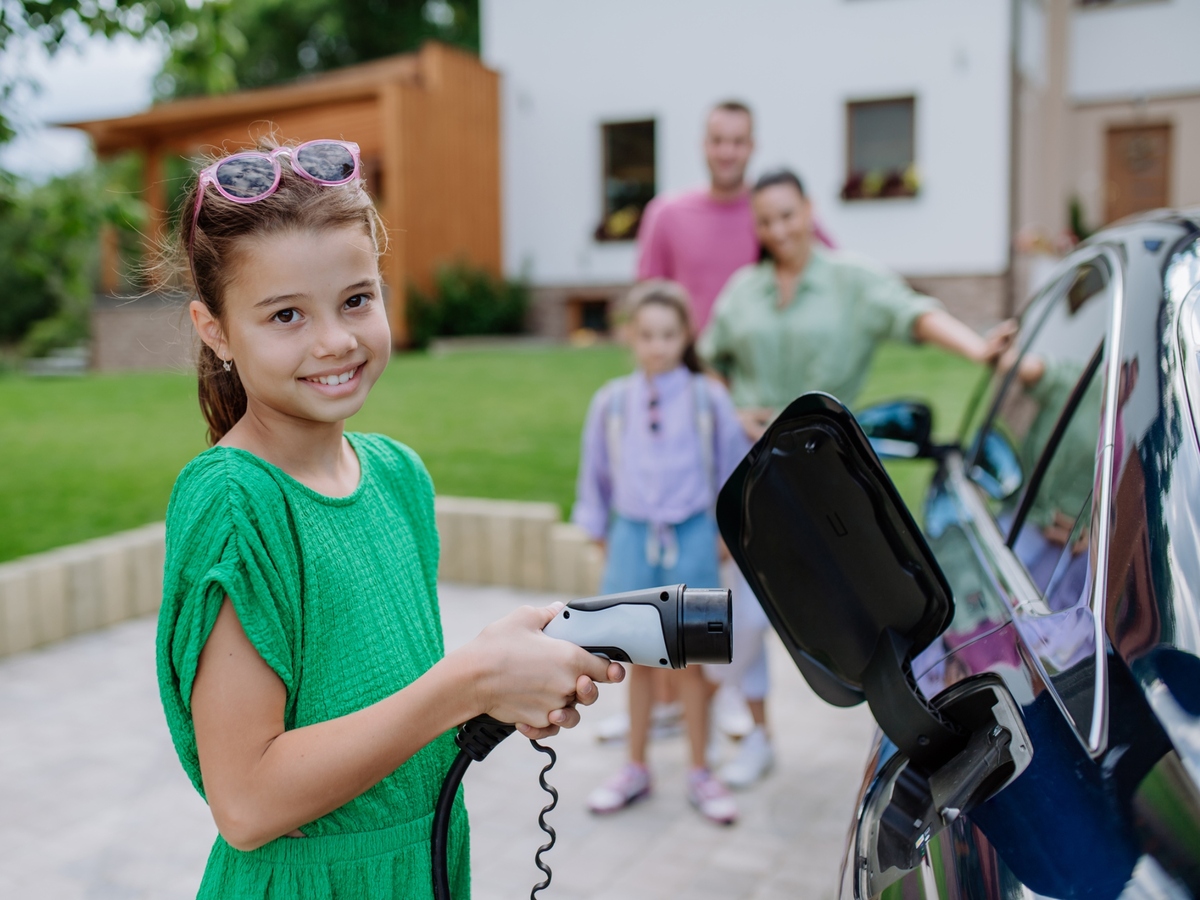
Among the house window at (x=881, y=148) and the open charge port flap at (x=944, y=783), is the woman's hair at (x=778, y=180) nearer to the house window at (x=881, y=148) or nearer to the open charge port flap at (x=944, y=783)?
the open charge port flap at (x=944, y=783)

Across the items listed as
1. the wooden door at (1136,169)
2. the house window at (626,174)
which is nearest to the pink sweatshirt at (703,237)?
the house window at (626,174)

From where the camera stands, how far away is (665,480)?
12.7 ft

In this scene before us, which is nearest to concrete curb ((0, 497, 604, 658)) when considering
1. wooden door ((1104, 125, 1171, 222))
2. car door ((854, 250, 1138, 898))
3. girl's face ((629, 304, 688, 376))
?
girl's face ((629, 304, 688, 376))

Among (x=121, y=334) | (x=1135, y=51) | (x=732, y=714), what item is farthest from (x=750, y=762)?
(x=121, y=334)

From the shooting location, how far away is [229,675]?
120 centimetres

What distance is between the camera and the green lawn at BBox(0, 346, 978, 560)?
7.19m

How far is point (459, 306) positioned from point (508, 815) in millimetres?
14058

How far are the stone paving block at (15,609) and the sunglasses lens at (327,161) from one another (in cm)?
459

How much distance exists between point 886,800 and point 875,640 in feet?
0.68

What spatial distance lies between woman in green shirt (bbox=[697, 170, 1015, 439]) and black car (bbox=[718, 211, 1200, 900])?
1871 mm

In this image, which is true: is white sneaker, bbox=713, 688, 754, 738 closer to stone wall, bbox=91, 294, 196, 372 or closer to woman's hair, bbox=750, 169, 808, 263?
woman's hair, bbox=750, 169, 808, 263

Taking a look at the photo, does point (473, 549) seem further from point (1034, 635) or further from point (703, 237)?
point (1034, 635)

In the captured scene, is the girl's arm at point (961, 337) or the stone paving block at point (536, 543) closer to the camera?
the girl's arm at point (961, 337)

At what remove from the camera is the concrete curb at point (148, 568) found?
5398 mm
